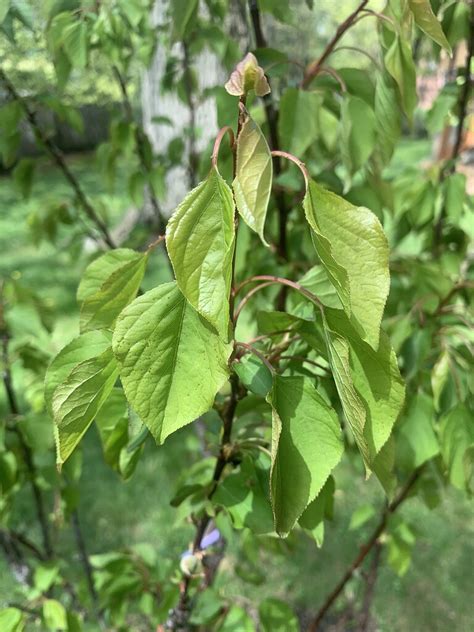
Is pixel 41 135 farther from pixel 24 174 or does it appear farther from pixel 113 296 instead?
pixel 113 296

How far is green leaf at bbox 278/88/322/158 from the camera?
91cm

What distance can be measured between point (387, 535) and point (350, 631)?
694mm

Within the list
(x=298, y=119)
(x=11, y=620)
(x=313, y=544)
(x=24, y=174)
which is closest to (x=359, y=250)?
(x=298, y=119)

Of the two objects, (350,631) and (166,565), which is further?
(350,631)

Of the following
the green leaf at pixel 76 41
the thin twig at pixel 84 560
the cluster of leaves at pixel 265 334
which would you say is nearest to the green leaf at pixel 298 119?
the cluster of leaves at pixel 265 334

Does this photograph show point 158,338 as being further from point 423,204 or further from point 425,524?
point 425,524

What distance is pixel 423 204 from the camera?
1278 mm

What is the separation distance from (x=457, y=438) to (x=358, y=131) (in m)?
0.48

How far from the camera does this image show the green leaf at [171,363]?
52cm

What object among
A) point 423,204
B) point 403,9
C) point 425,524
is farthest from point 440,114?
point 425,524

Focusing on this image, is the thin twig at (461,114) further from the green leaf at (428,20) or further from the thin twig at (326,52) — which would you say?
the green leaf at (428,20)

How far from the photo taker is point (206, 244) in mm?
489

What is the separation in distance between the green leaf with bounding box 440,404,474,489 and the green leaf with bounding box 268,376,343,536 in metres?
0.40

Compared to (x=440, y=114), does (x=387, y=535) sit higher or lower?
lower
